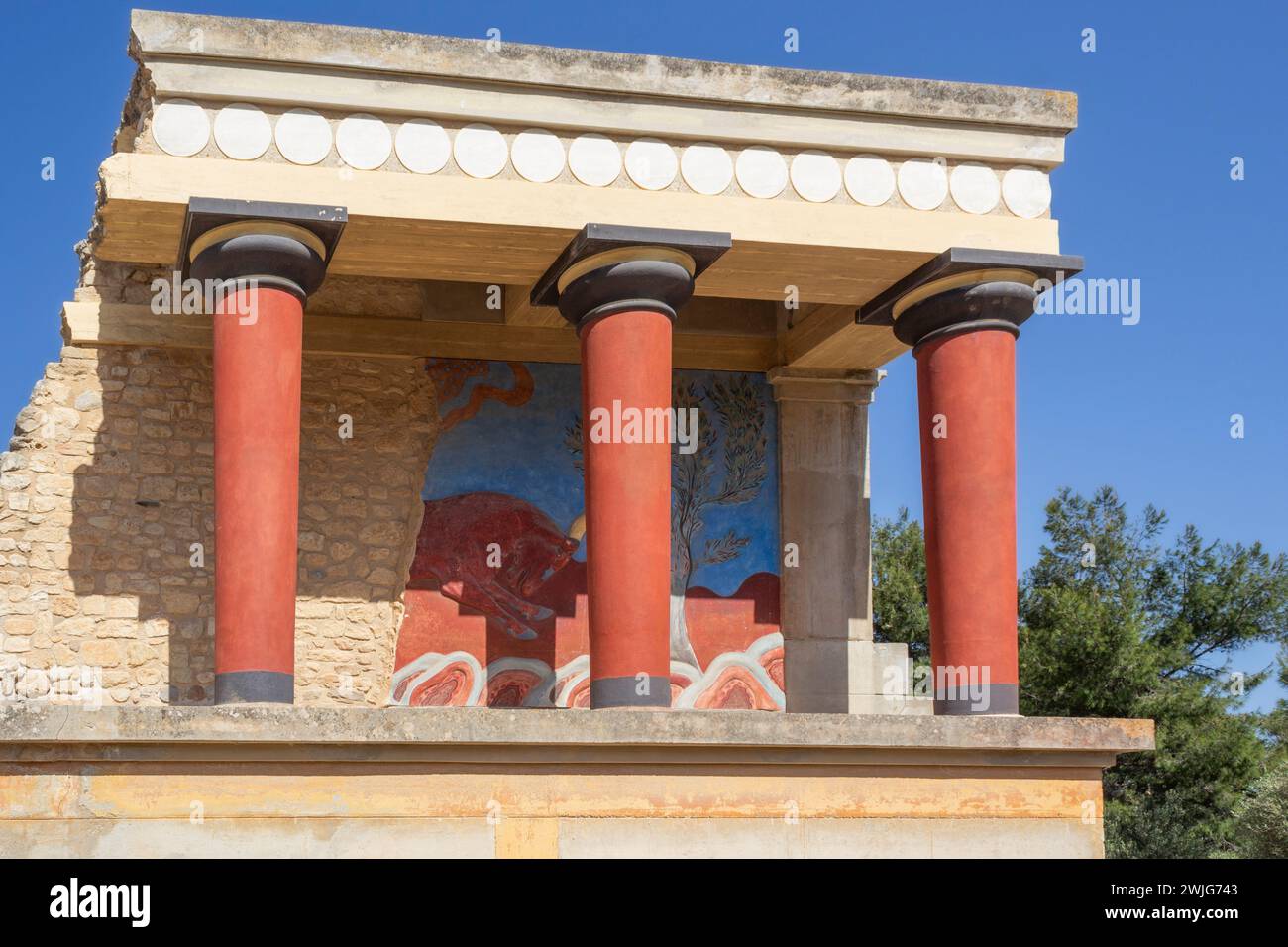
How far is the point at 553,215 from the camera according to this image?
11.4 meters

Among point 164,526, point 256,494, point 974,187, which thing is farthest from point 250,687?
point 974,187

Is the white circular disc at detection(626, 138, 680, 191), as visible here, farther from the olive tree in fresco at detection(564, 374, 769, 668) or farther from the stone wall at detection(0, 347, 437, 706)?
the stone wall at detection(0, 347, 437, 706)

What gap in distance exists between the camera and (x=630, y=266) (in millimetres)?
11406

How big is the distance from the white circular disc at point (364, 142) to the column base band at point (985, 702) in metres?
5.08

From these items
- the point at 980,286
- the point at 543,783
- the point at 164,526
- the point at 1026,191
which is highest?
the point at 1026,191

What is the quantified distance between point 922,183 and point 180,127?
16.3 ft

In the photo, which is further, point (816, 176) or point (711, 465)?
point (711, 465)

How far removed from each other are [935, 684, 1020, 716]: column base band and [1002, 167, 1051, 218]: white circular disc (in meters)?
→ 3.32

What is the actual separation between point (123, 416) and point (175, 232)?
77.5 inches

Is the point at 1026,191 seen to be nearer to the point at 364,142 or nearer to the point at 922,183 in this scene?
the point at 922,183

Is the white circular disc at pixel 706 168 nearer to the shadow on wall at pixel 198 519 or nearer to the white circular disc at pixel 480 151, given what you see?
the white circular disc at pixel 480 151

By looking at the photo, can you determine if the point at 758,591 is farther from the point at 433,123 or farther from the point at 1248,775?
the point at 1248,775

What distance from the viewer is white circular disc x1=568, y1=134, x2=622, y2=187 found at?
11570mm

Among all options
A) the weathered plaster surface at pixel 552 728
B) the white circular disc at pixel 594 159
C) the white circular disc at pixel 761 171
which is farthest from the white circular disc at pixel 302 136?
the weathered plaster surface at pixel 552 728
